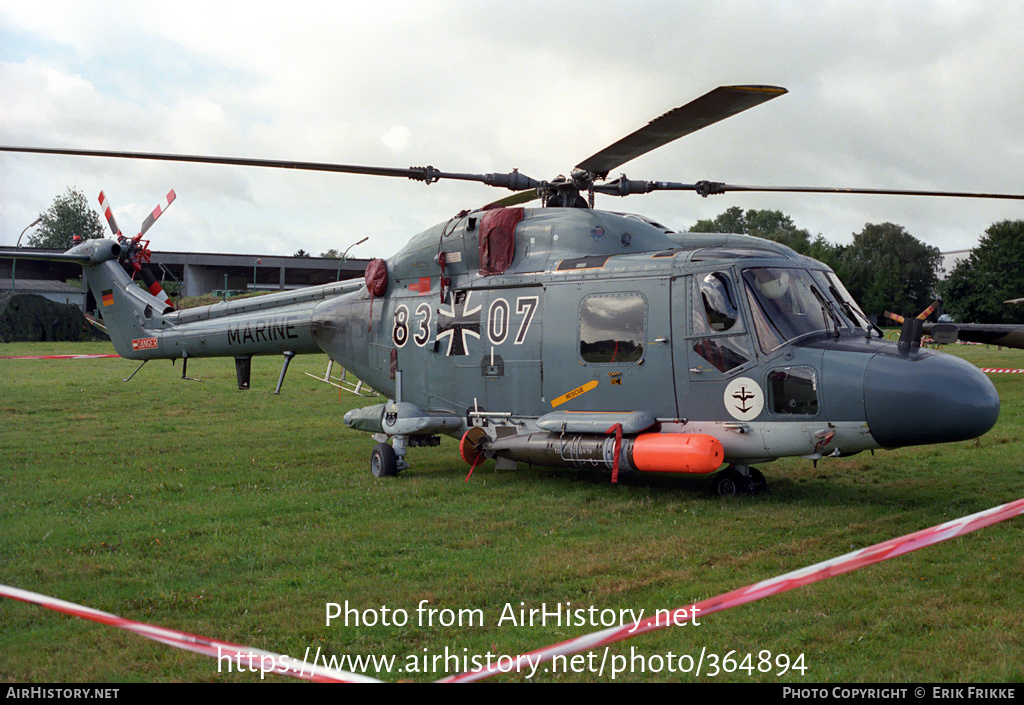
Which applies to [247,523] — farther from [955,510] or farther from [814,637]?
[955,510]

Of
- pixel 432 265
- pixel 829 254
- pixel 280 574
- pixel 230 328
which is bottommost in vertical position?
pixel 280 574

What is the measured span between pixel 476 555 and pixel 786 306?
448cm

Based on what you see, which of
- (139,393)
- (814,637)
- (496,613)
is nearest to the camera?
(814,637)

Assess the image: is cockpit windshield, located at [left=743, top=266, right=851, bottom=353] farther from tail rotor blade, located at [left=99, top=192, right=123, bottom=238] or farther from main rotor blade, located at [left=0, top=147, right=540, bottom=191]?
tail rotor blade, located at [left=99, top=192, right=123, bottom=238]

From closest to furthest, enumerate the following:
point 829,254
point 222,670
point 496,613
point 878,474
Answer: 1. point 222,670
2. point 496,613
3. point 878,474
4. point 829,254

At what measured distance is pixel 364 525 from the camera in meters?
8.83

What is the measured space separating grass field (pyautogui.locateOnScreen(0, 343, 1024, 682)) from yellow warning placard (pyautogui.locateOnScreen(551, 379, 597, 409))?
44.4 inches

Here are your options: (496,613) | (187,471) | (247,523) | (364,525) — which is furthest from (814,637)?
(187,471)

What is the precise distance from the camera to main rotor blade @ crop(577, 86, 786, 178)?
7.99 metres

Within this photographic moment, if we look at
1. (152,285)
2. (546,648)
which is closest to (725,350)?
(546,648)

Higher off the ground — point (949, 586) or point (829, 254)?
point (829, 254)

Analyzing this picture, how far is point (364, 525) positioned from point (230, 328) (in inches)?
308

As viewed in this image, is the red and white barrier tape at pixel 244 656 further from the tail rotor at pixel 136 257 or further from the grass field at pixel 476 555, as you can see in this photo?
the tail rotor at pixel 136 257

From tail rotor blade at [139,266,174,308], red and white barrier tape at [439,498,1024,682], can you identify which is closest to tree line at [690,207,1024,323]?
tail rotor blade at [139,266,174,308]
